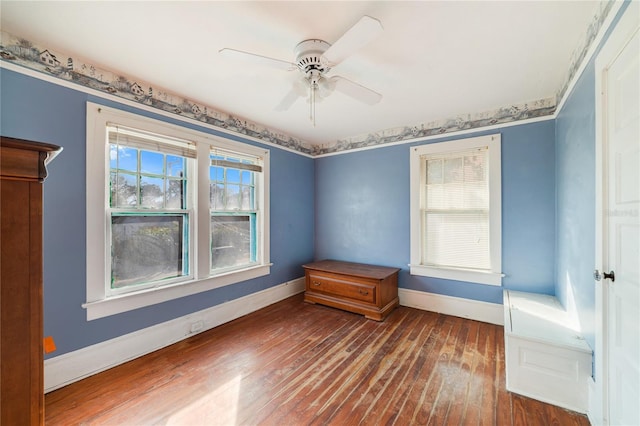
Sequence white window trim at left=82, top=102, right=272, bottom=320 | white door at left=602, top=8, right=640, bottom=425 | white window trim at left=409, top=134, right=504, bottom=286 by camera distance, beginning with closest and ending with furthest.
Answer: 1. white door at left=602, top=8, right=640, bottom=425
2. white window trim at left=82, top=102, right=272, bottom=320
3. white window trim at left=409, top=134, right=504, bottom=286

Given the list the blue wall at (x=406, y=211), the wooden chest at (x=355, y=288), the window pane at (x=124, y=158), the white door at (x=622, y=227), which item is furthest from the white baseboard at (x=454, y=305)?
the window pane at (x=124, y=158)

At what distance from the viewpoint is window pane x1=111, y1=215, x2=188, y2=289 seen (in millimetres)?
2270

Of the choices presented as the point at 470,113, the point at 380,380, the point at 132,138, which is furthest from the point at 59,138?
the point at 470,113

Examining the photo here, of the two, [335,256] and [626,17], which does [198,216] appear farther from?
[626,17]

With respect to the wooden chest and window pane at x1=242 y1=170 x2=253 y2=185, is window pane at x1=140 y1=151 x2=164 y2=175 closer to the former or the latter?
window pane at x1=242 y1=170 x2=253 y2=185

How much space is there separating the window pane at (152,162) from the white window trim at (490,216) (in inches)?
115

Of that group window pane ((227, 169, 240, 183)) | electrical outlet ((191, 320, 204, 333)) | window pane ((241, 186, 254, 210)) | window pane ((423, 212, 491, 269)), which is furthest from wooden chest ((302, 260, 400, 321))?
window pane ((227, 169, 240, 183))

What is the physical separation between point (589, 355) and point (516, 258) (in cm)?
134

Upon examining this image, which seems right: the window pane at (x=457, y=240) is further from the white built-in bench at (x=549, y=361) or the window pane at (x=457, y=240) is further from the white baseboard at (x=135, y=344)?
the white baseboard at (x=135, y=344)

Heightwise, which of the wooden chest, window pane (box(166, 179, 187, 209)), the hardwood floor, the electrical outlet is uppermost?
window pane (box(166, 179, 187, 209))

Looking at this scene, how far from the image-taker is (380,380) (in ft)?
6.56

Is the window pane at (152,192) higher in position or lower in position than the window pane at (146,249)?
higher

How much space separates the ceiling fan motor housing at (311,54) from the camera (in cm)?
172

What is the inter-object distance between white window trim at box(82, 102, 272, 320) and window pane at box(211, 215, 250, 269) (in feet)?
0.48
